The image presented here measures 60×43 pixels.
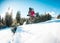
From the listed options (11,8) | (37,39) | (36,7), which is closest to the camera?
(37,39)

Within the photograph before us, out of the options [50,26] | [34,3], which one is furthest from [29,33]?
[34,3]

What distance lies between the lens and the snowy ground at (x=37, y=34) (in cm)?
128

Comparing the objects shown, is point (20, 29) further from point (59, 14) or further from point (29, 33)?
point (59, 14)

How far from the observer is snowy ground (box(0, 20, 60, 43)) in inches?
50.3

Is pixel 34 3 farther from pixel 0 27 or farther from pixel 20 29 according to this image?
pixel 0 27

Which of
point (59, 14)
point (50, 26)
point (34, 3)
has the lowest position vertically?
point (50, 26)

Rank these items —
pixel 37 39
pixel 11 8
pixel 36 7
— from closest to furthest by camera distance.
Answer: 1. pixel 37 39
2. pixel 36 7
3. pixel 11 8

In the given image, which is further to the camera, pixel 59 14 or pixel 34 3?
pixel 34 3

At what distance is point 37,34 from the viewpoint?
1.34 meters

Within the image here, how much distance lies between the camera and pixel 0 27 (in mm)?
1559

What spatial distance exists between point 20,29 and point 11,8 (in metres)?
0.29

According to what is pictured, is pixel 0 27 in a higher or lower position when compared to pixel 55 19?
lower

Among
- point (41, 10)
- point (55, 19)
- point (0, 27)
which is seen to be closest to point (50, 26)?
point (55, 19)

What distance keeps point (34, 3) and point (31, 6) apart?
48 millimetres
